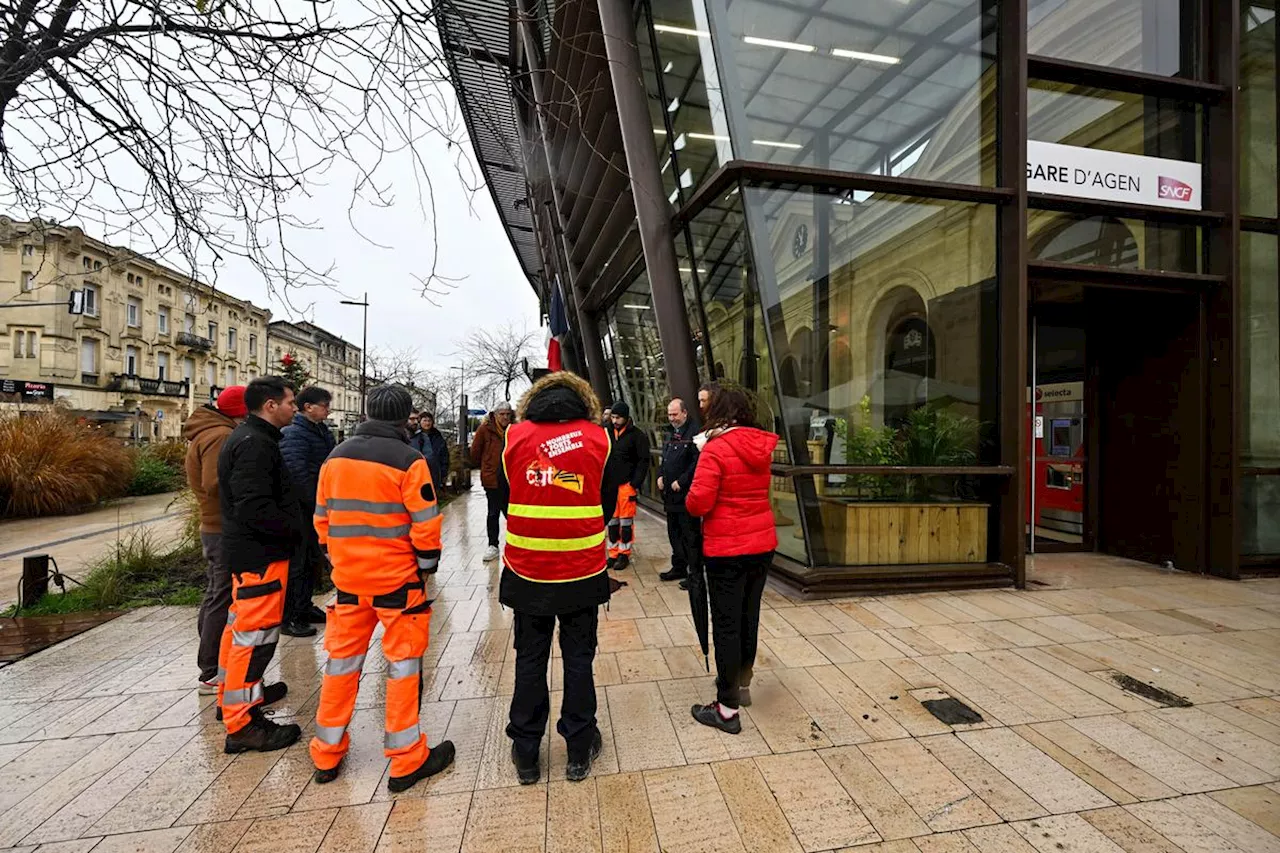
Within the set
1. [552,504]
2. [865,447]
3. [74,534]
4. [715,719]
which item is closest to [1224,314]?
[865,447]

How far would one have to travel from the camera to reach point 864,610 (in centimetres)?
512

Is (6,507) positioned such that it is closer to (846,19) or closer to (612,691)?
(612,691)

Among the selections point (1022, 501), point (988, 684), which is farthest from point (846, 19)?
point (988, 684)

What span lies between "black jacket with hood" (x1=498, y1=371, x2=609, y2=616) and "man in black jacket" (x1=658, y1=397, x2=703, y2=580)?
886 millimetres

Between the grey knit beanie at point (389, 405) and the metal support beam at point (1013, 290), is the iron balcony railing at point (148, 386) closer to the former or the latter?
the grey knit beanie at point (389, 405)

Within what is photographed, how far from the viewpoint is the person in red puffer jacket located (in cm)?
309

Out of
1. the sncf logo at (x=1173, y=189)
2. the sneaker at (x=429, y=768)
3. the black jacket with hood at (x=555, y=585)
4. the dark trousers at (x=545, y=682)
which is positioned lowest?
the sneaker at (x=429, y=768)

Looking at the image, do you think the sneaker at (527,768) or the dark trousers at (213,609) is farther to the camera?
the dark trousers at (213,609)

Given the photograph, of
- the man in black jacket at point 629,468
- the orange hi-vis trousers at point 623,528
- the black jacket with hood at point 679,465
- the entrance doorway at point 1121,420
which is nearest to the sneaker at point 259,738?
the man in black jacket at point 629,468

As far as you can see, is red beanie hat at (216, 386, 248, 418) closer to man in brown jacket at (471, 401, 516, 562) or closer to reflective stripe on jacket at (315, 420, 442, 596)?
reflective stripe on jacket at (315, 420, 442, 596)

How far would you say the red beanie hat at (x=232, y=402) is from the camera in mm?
3797

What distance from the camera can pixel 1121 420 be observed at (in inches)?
275

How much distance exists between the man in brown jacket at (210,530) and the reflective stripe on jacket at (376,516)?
1.51 m

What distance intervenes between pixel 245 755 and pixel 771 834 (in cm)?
270
